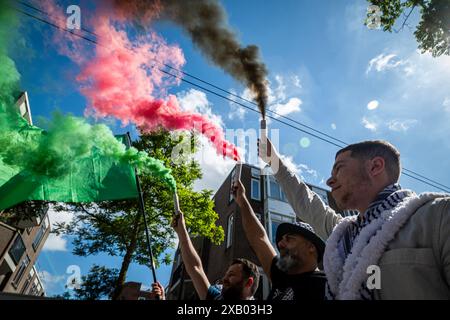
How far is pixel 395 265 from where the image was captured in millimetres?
1434

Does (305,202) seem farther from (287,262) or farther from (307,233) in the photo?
(287,262)

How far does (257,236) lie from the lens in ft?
11.0

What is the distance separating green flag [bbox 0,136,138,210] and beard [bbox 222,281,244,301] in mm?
3003

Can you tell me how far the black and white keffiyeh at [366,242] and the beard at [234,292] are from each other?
1.83 meters

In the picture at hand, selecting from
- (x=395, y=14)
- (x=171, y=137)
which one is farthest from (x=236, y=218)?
(x=395, y=14)

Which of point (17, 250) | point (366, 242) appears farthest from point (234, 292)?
point (17, 250)

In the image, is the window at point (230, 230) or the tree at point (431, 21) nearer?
the tree at point (431, 21)

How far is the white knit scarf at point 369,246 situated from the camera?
156cm

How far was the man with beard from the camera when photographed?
3.58m

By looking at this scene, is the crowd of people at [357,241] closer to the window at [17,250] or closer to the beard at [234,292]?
the beard at [234,292]

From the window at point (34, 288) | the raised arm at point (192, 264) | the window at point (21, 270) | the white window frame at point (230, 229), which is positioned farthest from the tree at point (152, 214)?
the window at point (34, 288)

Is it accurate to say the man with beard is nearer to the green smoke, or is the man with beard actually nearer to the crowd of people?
the crowd of people

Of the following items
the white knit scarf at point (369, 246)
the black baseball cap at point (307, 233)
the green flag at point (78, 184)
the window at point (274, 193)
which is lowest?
the white knit scarf at point (369, 246)
